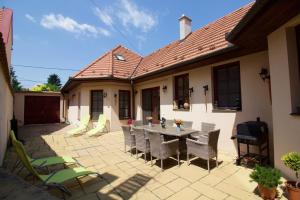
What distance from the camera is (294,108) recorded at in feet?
9.87

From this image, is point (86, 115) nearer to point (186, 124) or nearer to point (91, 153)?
point (91, 153)

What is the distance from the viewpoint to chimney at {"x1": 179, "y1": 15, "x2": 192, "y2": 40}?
9.23 m

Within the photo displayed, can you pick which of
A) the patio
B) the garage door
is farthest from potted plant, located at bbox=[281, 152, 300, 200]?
the garage door

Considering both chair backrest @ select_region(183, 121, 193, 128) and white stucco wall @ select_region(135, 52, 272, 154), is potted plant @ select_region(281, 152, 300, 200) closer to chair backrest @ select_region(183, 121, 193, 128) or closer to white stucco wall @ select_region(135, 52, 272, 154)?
white stucco wall @ select_region(135, 52, 272, 154)

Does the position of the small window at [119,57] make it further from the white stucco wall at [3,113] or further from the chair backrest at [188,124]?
the chair backrest at [188,124]

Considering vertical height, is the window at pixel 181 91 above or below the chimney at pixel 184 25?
below

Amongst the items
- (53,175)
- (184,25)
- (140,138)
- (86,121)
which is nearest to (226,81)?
(140,138)

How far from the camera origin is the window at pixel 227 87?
5.20 m

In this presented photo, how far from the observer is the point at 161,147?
4.07m

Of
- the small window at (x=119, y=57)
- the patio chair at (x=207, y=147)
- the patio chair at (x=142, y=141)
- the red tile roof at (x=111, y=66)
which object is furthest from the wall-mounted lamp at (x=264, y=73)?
the small window at (x=119, y=57)

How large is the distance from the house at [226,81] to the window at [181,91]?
0.07ft

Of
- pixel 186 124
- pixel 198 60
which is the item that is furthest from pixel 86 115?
pixel 198 60

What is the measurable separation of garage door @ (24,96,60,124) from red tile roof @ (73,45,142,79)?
8114 mm

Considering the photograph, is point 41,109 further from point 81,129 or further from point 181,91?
point 181,91
